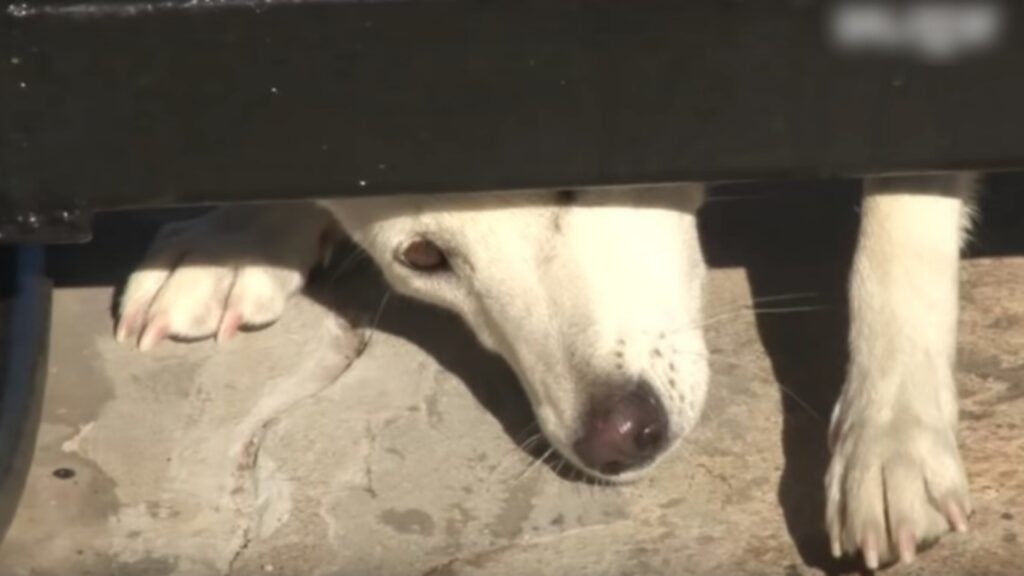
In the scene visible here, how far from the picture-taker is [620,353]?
3410 mm

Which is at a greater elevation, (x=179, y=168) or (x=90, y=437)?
(x=179, y=168)

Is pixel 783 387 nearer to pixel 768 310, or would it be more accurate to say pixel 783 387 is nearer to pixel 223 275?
pixel 768 310

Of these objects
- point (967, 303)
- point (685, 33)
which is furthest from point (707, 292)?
point (685, 33)

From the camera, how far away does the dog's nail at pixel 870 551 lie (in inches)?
128

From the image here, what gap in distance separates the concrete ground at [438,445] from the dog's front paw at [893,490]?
51 millimetres

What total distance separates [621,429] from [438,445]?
39 centimetres

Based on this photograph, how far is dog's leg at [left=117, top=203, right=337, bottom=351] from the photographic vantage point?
392 cm

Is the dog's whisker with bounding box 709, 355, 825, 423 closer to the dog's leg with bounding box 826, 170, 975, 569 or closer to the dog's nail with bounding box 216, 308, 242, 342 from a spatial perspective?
the dog's leg with bounding box 826, 170, 975, 569

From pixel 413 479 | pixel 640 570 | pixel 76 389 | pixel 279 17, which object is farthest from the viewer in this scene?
pixel 76 389

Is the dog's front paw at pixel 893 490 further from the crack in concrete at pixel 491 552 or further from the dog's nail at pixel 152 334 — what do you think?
the dog's nail at pixel 152 334

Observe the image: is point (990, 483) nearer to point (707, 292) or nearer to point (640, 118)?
point (707, 292)

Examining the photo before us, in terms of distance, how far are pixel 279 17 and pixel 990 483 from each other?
1.42 meters

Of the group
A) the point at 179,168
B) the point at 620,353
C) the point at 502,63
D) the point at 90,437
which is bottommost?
the point at 90,437

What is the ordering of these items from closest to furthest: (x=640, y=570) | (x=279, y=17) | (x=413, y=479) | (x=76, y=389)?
1. (x=279, y=17)
2. (x=640, y=570)
3. (x=413, y=479)
4. (x=76, y=389)
